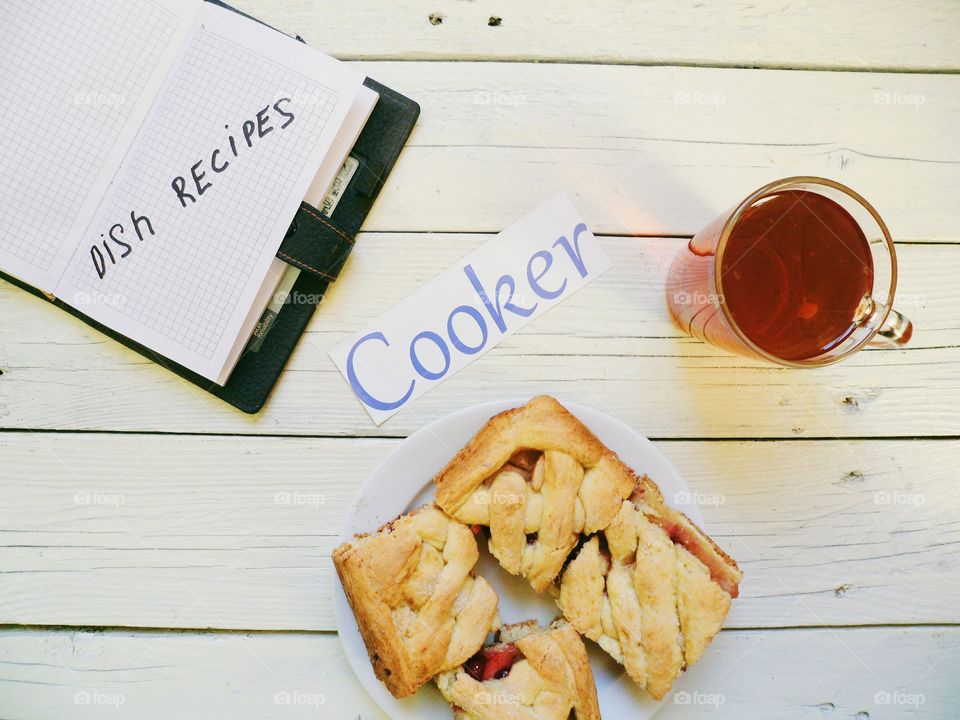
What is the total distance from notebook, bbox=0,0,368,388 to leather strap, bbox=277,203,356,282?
0.01 metres

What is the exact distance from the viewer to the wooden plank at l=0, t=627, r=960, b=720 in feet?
3.30

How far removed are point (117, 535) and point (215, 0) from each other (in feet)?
2.62

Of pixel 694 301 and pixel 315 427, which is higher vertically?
pixel 694 301

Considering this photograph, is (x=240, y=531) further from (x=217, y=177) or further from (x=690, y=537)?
(x=690, y=537)

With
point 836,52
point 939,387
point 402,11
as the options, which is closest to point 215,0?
point 402,11

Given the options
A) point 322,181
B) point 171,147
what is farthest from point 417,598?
point 171,147

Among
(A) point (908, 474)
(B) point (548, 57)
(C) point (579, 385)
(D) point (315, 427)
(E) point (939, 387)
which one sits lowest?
(D) point (315, 427)

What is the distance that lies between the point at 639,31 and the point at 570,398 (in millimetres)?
565

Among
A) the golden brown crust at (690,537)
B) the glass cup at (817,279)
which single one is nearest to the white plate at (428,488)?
the golden brown crust at (690,537)

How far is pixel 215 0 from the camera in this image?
988 millimetres

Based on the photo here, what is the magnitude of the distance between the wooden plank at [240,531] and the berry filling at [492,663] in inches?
9.7

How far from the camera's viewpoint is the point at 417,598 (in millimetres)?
859

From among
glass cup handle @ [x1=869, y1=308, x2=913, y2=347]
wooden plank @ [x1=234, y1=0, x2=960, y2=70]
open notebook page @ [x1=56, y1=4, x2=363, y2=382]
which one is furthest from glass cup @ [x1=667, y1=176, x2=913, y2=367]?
open notebook page @ [x1=56, y1=4, x2=363, y2=382]

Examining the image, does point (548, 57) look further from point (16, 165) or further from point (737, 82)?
point (16, 165)
